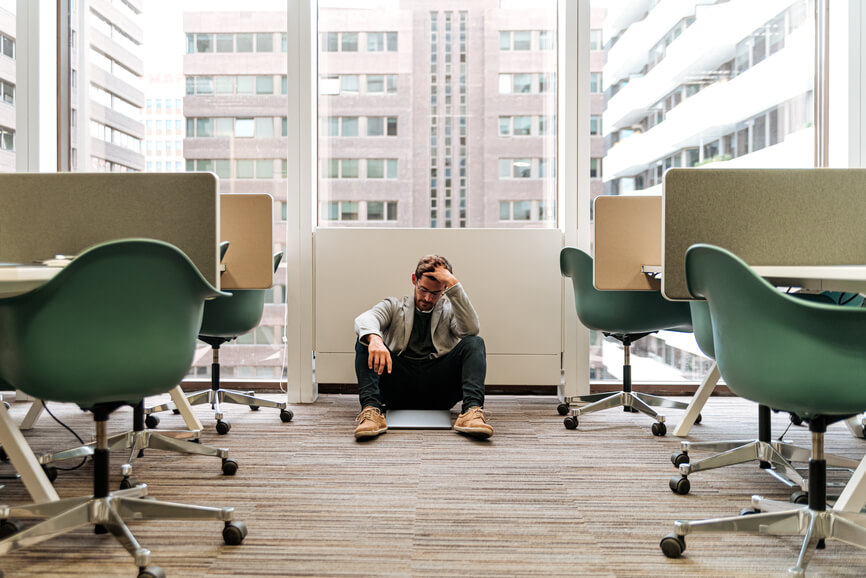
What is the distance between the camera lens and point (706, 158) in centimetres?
331

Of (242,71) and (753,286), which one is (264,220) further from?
(753,286)

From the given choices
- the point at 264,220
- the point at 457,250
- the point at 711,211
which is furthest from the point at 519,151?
the point at 711,211

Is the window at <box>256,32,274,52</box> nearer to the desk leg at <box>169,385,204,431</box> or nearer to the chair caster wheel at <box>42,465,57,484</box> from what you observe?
the desk leg at <box>169,385,204,431</box>

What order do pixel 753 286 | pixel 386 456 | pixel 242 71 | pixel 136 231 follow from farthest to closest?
pixel 242 71 < pixel 386 456 < pixel 136 231 < pixel 753 286

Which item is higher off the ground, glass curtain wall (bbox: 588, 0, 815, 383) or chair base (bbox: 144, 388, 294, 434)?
glass curtain wall (bbox: 588, 0, 815, 383)

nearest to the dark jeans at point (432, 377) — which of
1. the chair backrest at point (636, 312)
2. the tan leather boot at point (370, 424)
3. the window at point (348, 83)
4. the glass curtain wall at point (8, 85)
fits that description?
the tan leather boot at point (370, 424)

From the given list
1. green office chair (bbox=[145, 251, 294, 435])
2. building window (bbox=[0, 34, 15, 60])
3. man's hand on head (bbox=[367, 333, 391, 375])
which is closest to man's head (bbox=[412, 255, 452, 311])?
man's hand on head (bbox=[367, 333, 391, 375])

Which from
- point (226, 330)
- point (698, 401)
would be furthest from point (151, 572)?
point (698, 401)

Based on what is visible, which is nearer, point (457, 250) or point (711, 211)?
point (711, 211)

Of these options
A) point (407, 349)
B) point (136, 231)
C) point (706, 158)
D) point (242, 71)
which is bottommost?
point (407, 349)

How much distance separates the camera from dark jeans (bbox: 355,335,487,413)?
2.58 meters

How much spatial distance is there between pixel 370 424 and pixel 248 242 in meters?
1.01

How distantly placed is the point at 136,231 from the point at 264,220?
0.86 meters

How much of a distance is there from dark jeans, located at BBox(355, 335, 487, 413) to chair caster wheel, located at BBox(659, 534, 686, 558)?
48.2 inches
